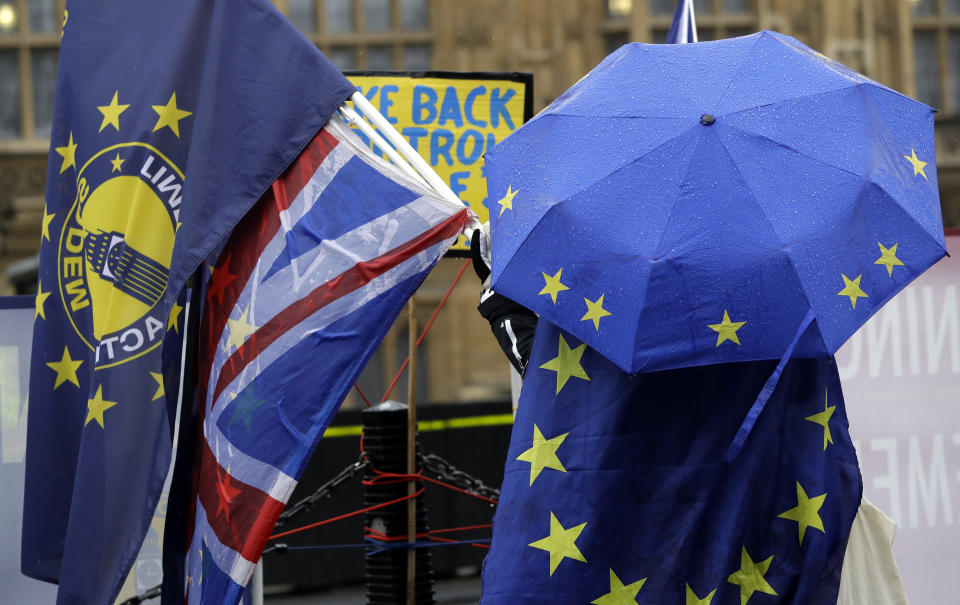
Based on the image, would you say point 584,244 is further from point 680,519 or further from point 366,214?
point 366,214

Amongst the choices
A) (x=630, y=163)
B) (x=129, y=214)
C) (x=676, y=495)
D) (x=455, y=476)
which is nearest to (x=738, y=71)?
(x=630, y=163)

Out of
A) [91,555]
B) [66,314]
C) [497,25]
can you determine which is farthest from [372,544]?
[497,25]

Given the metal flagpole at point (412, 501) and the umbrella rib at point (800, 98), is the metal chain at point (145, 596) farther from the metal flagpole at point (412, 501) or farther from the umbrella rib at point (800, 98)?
the umbrella rib at point (800, 98)

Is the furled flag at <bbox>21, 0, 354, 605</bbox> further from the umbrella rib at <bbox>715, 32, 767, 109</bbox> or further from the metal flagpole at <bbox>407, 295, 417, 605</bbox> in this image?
the umbrella rib at <bbox>715, 32, 767, 109</bbox>

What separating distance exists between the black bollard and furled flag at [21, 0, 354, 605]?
3.14 ft

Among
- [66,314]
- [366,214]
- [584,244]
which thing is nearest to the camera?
[584,244]

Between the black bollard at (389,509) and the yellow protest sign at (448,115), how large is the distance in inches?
56.9

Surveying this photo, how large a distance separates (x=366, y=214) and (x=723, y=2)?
45.0ft

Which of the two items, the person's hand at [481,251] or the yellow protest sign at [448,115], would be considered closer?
the person's hand at [481,251]

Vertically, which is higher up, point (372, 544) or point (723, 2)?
point (723, 2)

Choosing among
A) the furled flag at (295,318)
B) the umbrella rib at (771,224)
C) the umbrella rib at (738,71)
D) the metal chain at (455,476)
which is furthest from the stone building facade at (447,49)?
the umbrella rib at (771,224)

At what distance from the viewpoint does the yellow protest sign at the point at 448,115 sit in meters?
5.72

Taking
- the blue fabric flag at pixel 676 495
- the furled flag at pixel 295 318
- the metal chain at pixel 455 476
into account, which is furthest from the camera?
the metal chain at pixel 455 476

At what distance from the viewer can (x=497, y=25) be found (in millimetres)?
15469
